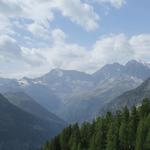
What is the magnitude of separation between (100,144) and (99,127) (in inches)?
444

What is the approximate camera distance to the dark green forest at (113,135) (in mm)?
126363

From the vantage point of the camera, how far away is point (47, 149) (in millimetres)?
157375

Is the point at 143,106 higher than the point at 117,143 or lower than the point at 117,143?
higher

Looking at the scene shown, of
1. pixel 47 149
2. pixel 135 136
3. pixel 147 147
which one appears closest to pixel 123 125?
pixel 135 136

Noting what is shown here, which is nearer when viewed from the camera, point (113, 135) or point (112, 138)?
point (112, 138)

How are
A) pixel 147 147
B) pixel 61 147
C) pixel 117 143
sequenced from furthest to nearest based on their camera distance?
pixel 61 147
pixel 117 143
pixel 147 147

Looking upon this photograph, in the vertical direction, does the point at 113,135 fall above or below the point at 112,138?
above

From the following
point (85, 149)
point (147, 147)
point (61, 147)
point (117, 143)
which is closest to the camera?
point (147, 147)

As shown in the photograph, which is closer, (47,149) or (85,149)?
(85,149)

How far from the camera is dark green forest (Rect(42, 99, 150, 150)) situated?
126363 millimetres

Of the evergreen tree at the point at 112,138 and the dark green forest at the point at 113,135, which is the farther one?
the evergreen tree at the point at 112,138

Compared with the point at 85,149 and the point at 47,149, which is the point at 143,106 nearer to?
the point at 85,149

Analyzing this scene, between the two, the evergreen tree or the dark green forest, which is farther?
the evergreen tree

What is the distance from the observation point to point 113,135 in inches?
5300
